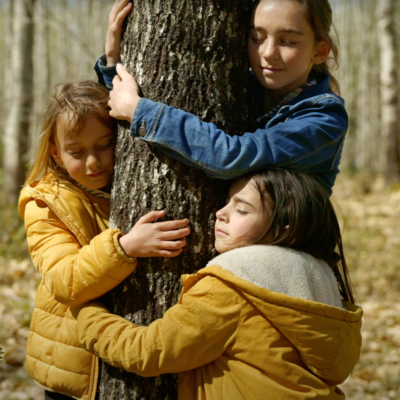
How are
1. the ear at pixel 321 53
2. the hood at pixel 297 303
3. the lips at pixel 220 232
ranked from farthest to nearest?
the ear at pixel 321 53 → the lips at pixel 220 232 → the hood at pixel 297 303

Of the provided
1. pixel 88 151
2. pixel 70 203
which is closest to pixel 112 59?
pixel 88 151

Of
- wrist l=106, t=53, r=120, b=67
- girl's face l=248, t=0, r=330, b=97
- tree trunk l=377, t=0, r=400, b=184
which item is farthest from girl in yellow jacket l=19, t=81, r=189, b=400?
tree trunk l=377, t=0, r=400, b=184

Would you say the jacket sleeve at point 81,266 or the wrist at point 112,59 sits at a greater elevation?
the wrist at point 112,59

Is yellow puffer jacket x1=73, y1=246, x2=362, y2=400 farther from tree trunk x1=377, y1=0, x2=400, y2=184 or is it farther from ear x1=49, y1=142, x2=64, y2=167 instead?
tree trunk x1=377, y1=0, x2=400, y2=184

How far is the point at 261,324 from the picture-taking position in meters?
1.68

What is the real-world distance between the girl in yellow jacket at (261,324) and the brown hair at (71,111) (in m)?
0.81

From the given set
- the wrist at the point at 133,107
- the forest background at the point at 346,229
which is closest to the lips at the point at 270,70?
the wrist at the point at 133,107

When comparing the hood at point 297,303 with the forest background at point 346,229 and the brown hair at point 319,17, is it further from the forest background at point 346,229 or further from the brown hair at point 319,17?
the brown hair at point 319,17

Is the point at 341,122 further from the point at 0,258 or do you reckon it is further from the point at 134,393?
the point at 0,258

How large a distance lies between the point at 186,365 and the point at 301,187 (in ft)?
2.66

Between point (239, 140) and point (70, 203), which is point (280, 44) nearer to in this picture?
point (239, 140)

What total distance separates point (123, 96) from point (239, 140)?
0.53 metres

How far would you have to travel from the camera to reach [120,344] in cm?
176

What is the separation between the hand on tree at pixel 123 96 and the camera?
1.93 meters
